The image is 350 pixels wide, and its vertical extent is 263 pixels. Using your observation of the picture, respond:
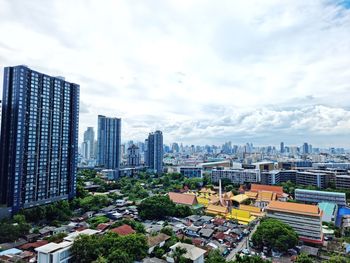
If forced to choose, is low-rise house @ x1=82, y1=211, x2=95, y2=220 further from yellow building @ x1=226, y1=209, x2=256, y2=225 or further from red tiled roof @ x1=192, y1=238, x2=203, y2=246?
yellow building @ x1=226, y1=209, x2=256, y2=225

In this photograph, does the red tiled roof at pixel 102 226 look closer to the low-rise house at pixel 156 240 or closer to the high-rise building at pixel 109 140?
the low-rise house at pixel 156 240

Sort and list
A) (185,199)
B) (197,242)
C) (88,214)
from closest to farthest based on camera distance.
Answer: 1. (197,242)
2. (88,214)
3. (185,199)

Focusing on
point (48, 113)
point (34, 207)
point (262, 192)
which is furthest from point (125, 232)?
point (262, 192)

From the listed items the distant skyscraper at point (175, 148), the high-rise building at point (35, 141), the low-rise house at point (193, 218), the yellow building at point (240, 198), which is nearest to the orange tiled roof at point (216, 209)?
the low-rise house at point (193, 218)

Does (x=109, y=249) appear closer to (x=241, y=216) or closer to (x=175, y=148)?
(x=241, y=216)

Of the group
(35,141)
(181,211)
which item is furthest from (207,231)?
(35,141)

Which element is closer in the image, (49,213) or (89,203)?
(49,213)
